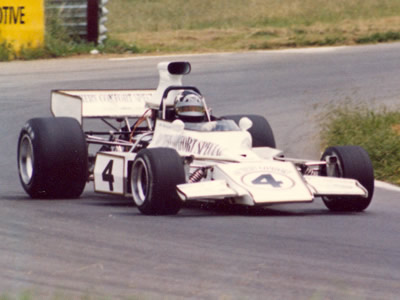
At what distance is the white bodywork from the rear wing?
0.04 feet

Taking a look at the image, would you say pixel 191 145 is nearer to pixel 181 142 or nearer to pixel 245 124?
pixel 181 142

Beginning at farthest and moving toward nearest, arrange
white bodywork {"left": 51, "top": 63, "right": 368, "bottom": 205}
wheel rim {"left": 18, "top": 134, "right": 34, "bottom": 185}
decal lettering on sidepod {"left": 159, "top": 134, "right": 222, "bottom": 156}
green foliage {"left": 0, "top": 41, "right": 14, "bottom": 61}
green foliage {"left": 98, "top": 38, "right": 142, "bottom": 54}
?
green foliage {"left": 98, "top": 38, "right": 142, "bottom": 54} → green foliage {"left": 0, "top": 41, "right": 14, "bottom": 61} → wheel rim {"left": 18, "top": 134, "right": 34, "bottom": 185} → decal lettering on sidepod {"left": 159, "top": 134, "right": 222, "bottom": 156} → white bodywork {"left": 51, "top": 63, "right": 368, "bottom": 205}

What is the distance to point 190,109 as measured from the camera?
1024cm

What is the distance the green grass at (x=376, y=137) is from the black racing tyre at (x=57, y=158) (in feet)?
12.0

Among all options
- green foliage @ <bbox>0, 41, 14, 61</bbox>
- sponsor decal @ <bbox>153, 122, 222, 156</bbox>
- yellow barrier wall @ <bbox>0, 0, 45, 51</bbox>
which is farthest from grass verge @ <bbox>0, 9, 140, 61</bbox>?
sponsor decal @ <bbox>153, 122, 222, 156</bbox>

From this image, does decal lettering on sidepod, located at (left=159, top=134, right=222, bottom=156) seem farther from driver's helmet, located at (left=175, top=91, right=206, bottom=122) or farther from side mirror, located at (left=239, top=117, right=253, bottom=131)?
side mirror, located at (left=239, top=117, right=253, bottom=131)

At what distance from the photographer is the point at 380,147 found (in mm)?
12625

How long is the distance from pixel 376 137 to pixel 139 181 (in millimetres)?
4304

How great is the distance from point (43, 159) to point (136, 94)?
2242 millimetres

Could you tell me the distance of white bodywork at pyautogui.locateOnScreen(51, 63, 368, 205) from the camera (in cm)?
885

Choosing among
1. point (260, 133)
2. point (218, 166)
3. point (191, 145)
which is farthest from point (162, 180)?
point (260, 133)

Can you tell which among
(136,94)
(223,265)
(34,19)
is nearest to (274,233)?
(223,265)

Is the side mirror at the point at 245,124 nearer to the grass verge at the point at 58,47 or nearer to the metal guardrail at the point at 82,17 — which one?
the grass verge at the point at 58,47

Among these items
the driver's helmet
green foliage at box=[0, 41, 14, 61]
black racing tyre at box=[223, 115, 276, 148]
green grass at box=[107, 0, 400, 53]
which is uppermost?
the driver's helmet
